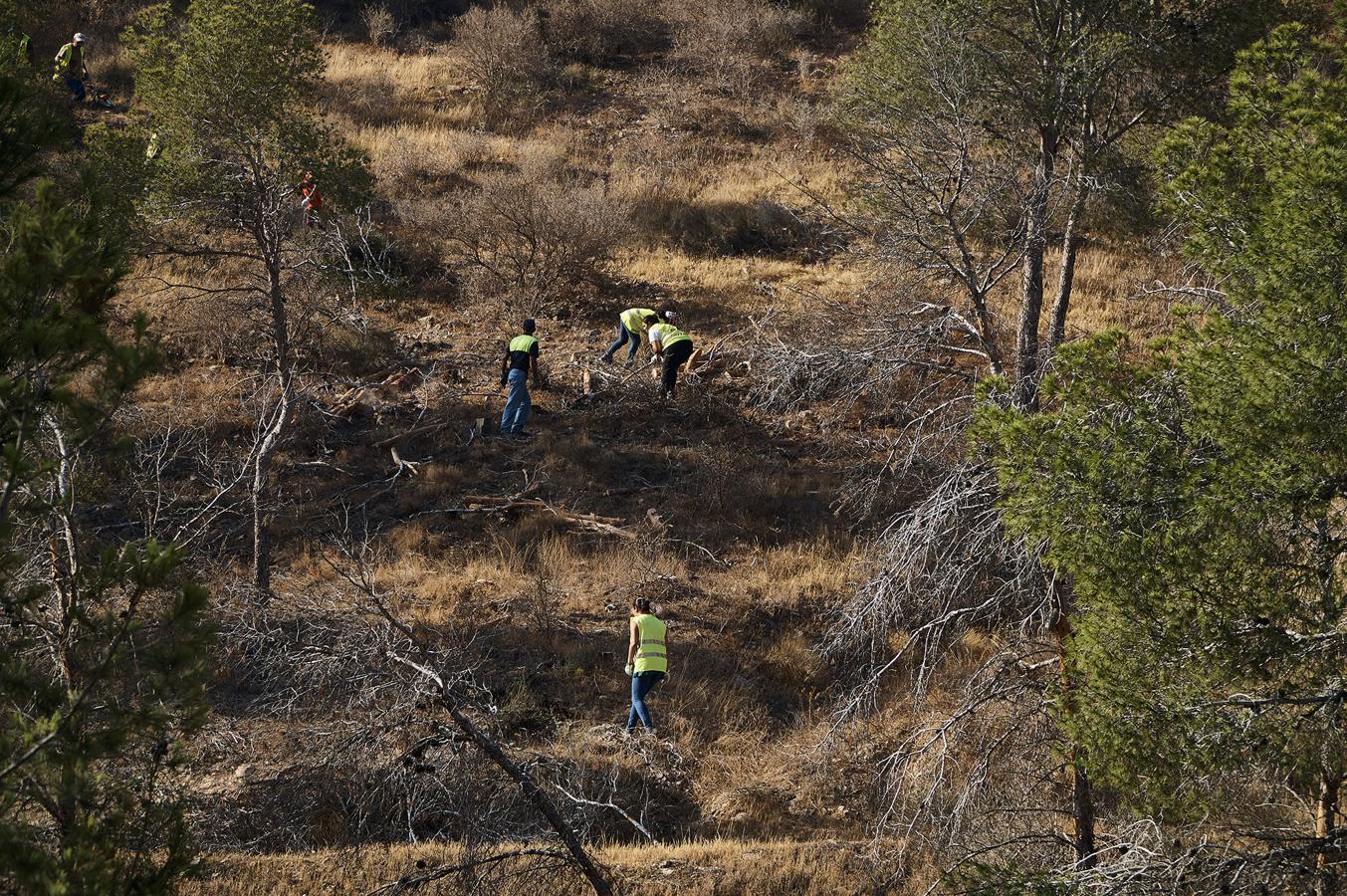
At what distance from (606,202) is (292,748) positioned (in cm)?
1278

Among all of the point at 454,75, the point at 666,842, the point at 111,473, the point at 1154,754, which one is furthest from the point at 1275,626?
the point at 454,75

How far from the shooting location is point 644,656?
457 inches

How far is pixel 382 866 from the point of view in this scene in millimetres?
9633

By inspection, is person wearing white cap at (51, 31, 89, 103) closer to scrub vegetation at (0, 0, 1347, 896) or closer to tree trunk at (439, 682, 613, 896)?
scrub vegetation at (0, 0, 1347, 896)

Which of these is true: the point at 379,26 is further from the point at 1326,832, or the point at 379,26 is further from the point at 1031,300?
the point at 1326,832

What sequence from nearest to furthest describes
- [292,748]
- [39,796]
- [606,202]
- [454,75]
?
[39,796], [292,748], [606,202], [454,75]

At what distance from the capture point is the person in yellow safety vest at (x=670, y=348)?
1742cm

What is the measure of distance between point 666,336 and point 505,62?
1431 cm

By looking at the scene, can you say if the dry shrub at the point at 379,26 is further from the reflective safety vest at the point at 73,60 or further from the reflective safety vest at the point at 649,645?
the reflective safety vest at the point at 649,645

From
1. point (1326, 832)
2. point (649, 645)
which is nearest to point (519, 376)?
point (649, 645)

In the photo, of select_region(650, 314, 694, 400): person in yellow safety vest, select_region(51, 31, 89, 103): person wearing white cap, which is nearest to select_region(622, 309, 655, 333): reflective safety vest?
select_region(650, 314, 694, 400): person in yellow safety vest

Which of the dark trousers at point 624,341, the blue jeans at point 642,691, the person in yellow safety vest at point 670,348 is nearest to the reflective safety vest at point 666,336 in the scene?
the person in yellow safety vest at point 670,348

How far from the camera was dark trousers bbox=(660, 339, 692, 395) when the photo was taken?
17.5 meters

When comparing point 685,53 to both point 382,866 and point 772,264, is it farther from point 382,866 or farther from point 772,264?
point 382,866
